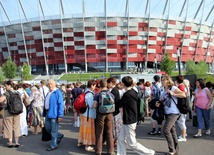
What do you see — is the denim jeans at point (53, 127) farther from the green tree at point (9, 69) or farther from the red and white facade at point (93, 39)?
the red and white facade at point (93, 39)

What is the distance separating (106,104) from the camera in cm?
461

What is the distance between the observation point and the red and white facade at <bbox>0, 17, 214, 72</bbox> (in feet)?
183

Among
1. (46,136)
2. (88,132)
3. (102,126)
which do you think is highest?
(102,126)

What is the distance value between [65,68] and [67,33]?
30.9ft

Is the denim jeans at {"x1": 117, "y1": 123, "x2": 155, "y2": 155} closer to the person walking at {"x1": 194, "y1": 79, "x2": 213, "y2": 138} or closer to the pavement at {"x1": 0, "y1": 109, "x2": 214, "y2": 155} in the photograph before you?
the pavement at {"x1": 0, "y1": 109, "x2": 214, "y2": 155}

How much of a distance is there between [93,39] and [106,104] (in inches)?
2084

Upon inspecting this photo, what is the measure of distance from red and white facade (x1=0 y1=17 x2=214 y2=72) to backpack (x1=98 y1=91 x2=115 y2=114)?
172 ft

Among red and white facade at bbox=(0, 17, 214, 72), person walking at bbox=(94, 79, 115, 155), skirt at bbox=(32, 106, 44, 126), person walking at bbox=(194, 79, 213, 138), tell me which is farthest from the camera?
red and white facade at bbox=(0, 17, 214, 72)

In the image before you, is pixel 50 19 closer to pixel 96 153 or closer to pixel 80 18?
pixel 80 18

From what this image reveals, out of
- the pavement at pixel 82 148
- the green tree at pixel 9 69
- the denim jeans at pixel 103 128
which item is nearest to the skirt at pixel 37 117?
the pavement at pixel 82 148

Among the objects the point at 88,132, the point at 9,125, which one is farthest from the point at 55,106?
the point at 9,125

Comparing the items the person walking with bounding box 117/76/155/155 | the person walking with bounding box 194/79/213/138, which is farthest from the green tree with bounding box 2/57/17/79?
the person walking with bounding box 117/76/155/155

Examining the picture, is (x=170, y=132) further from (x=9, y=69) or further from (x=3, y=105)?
(x=9, y=69)

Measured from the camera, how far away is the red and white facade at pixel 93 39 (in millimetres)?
55719
